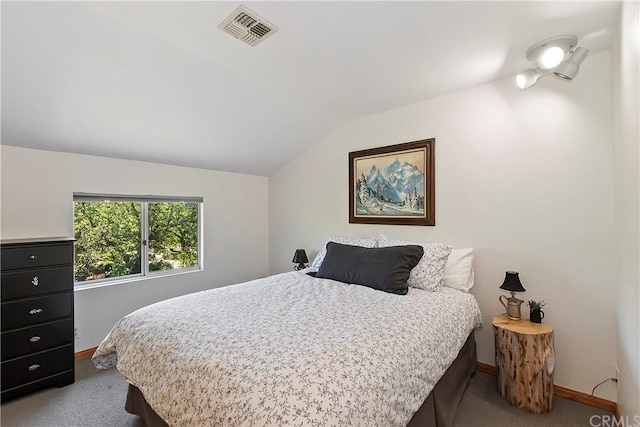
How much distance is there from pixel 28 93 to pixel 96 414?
7.06ft

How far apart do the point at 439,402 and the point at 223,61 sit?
261 centimetres

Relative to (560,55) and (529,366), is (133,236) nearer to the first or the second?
(529,366)

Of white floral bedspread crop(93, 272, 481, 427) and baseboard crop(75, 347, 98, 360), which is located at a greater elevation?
white floral bedspread crop(93, 272, 481, 427)

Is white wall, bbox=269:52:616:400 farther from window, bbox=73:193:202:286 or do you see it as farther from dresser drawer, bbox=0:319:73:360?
dresser drawer, bbox=0:319:73:360

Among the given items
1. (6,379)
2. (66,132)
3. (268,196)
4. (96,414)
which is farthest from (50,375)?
(268,196)

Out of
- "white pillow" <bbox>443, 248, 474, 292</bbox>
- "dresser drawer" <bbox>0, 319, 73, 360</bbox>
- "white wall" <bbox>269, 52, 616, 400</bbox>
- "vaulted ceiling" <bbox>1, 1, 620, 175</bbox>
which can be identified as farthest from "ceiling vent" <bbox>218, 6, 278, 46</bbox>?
"dresser drawer" <bbox>0, 319, 73, 360</bbox>

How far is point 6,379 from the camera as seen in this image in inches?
80.0

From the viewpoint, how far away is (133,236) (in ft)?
10.3

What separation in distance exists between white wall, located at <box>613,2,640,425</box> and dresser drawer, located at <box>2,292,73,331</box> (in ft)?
11.5

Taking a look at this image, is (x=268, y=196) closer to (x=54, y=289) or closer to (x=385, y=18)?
(x=54, y=289)

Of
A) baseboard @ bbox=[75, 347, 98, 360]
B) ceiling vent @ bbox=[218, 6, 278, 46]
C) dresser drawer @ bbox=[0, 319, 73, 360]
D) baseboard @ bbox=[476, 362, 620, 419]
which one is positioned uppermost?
ceiling vent @ bbox=[218, 6, 278, 46]

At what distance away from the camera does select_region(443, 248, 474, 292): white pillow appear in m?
2.39

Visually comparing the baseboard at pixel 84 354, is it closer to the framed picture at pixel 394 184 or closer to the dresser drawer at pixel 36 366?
the dresser drawer at pixel 36 366

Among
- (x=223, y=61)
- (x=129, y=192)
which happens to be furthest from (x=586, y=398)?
(x=129, y=192)
